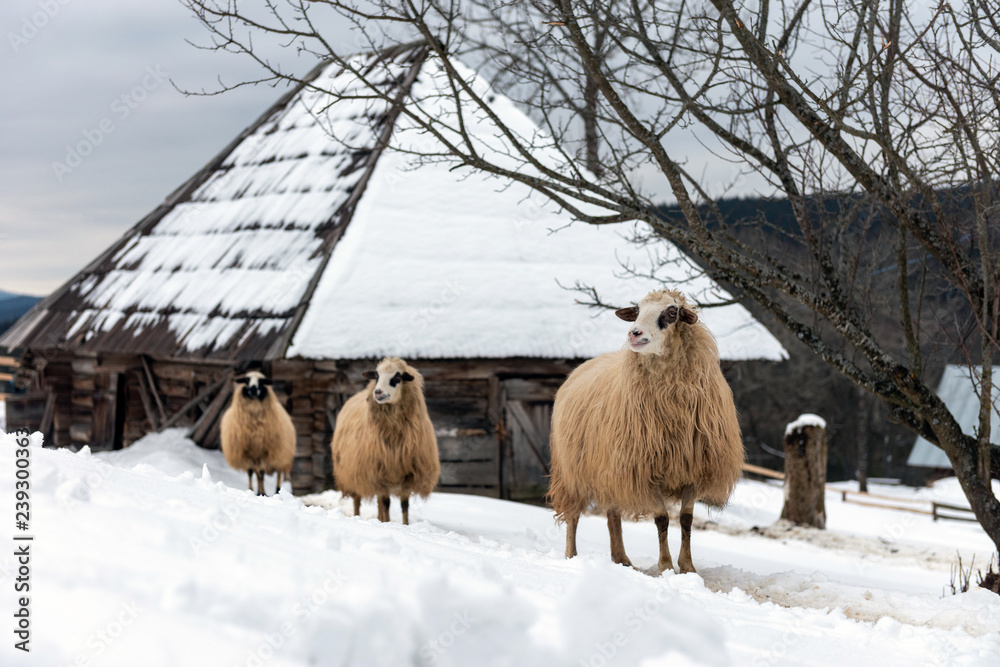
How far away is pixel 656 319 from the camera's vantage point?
4.59m

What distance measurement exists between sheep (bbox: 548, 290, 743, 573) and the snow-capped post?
18.1 feet

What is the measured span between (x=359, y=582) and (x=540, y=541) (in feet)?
15.4

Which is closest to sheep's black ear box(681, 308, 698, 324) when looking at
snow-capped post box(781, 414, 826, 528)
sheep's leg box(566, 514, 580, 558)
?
sheep's leg box(566, 514, 580, 558)

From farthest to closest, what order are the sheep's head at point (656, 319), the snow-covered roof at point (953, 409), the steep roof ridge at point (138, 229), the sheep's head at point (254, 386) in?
1. the snow-covered roof at point (953, 409)
2. the steep roof ridge at point (138, 229)
3. the sheep's head at point (254, 386)
4. the sheep's head at point (656, 319)

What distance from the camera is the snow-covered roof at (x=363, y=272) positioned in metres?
9.82

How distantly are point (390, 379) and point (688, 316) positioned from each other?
3.02 meters

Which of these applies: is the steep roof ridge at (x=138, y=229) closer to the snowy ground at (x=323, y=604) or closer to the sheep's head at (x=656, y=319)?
the sheep's head at (x=656, y=319)

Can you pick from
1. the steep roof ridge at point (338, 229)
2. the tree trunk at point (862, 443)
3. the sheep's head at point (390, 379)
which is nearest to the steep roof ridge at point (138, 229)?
the steep roof ridge at point (338, 229)

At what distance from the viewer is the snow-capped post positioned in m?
9.90

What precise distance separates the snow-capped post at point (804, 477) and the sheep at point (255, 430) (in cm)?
630

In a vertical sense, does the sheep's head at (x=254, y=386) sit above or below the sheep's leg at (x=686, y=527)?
above

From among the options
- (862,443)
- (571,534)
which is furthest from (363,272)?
(862,443)

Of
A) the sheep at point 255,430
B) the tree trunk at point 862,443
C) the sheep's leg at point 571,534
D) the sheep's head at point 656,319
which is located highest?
the sheep's head at point 656,319

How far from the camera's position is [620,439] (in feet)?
15.7
